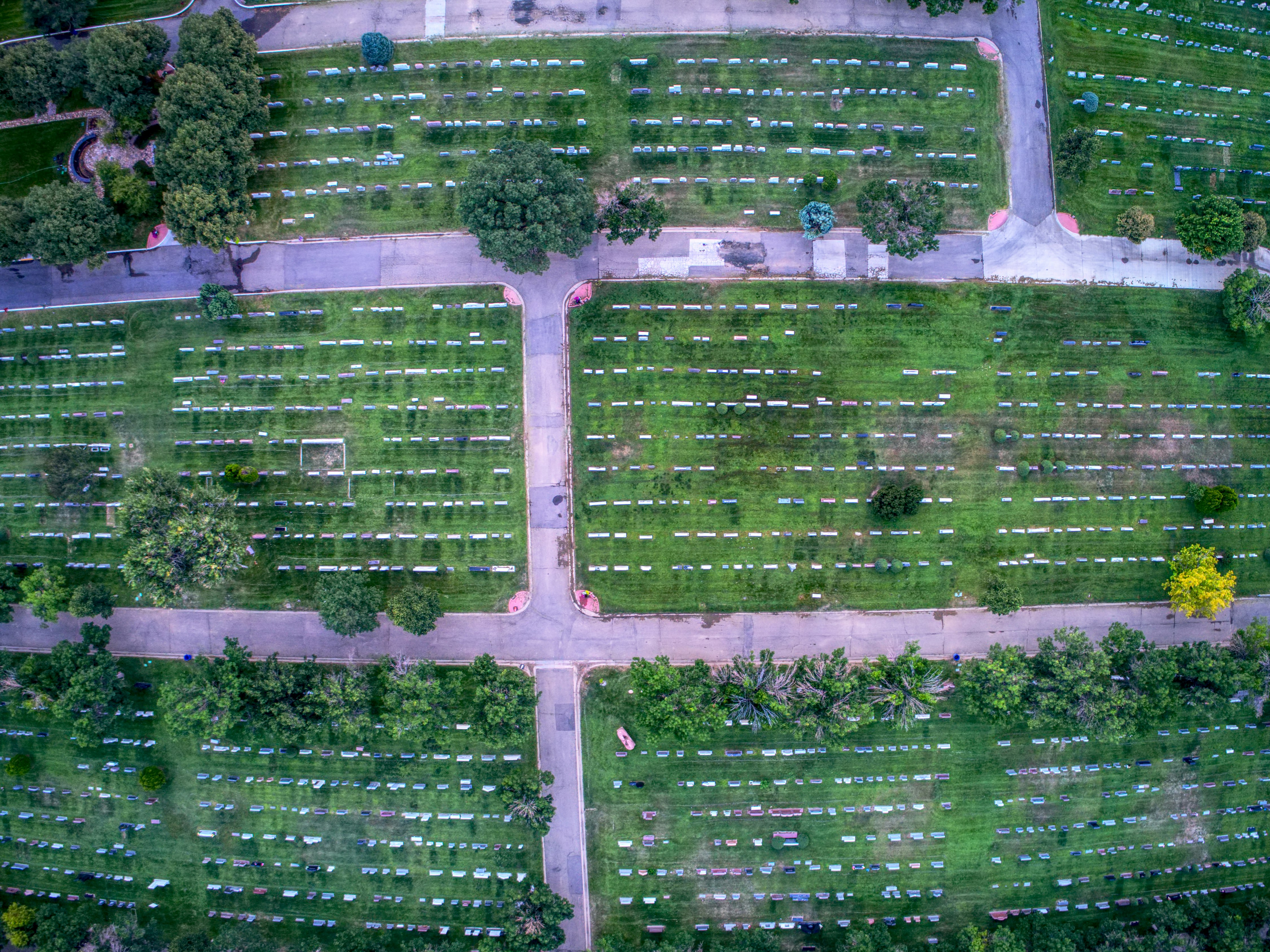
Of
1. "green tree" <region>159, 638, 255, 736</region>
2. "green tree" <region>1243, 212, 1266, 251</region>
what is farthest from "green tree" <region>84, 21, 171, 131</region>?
"green tree" <region>1243, 212, 1266, 251</region>

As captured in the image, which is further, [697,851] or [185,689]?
[697,851]

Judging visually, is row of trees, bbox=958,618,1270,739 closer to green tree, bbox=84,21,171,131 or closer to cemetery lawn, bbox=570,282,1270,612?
cemetery lawn, bbox=570,282,1270,612

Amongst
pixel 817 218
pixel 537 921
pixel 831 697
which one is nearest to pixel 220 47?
pixel 817 218

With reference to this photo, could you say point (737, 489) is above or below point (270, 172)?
below

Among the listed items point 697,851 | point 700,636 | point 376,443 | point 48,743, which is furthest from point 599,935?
point 48,743

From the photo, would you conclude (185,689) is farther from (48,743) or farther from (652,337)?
(652,337)

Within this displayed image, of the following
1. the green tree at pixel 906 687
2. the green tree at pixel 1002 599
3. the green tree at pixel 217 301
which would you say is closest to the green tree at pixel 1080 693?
the green tree at pixel 1002 599
